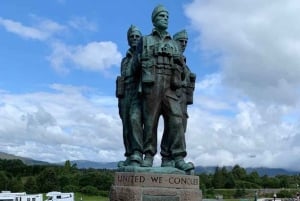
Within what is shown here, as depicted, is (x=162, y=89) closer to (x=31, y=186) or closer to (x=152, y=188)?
(x=152, y=188)

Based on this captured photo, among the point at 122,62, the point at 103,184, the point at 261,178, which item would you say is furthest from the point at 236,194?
the point at 122,62

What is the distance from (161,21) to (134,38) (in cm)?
122

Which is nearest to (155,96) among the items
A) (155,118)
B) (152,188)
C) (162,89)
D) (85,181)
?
(162,89)

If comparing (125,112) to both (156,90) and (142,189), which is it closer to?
(156,90)

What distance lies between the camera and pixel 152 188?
496 inches

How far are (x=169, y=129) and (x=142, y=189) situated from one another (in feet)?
6.38

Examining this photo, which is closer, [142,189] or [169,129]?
[142,189]

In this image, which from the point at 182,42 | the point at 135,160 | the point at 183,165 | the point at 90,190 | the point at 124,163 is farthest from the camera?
the point at 90,190

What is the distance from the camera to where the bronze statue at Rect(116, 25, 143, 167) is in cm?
1354

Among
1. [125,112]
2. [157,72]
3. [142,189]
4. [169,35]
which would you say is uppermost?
[169,35]

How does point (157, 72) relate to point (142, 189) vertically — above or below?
above

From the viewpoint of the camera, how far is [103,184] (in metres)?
70.7

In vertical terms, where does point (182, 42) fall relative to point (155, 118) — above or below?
above

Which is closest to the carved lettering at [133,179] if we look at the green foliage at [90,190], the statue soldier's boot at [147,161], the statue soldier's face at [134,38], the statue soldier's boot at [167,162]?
the statue soldier's boot at [147,161]
